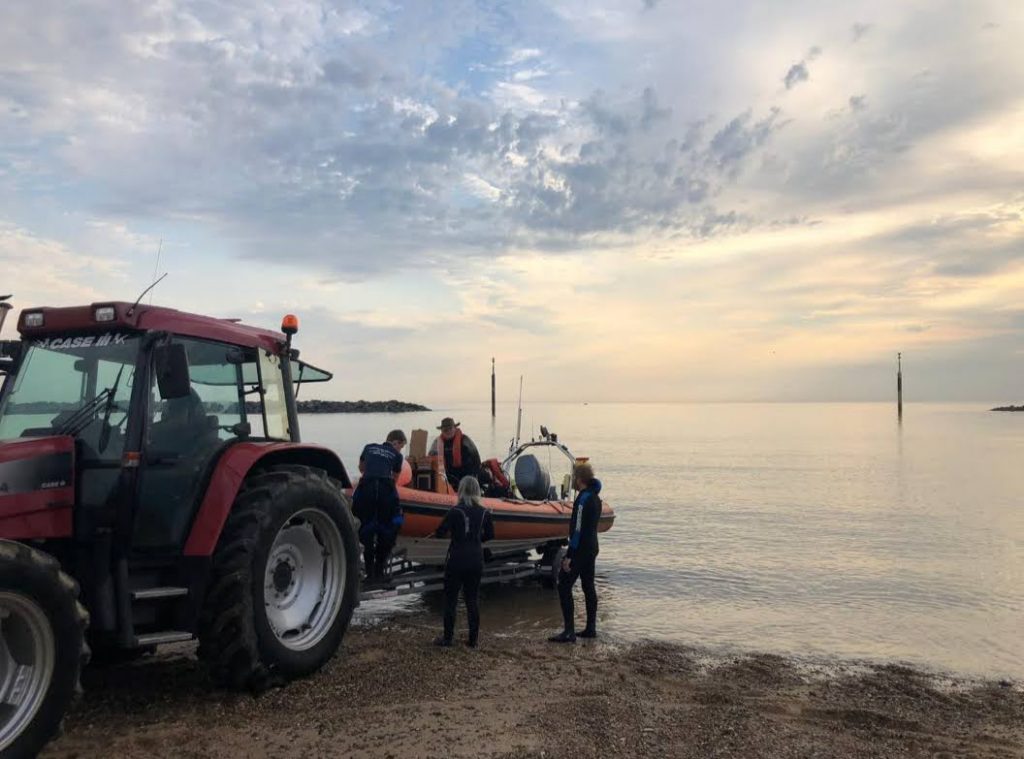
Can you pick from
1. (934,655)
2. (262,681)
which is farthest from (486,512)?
(934,655)

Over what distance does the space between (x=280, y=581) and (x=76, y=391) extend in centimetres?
186

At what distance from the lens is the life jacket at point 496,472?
11461 mm

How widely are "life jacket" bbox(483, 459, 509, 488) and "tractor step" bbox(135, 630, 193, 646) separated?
21.6 feet

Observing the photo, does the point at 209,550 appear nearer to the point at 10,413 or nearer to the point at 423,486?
the point at 10,413

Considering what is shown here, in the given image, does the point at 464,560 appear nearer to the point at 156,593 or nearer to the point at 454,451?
the point at 454,451

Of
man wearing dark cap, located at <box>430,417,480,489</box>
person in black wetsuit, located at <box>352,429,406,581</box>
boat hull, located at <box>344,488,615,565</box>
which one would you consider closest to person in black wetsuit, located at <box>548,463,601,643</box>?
boat hull, located at <box>344,488,615,565</box>

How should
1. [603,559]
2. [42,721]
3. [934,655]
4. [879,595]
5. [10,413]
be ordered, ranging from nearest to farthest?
[42,721]
[10,413]
[934,655]
[879,595]
[603,559]

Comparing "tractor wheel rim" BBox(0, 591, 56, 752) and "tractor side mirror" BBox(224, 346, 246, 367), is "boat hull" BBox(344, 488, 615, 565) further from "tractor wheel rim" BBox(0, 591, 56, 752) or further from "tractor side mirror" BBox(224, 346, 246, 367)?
"tractor wheel rim" BBox(0, 591, 56, 752)

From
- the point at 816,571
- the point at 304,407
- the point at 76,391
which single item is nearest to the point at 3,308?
the point at 76,391

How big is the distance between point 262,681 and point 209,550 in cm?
96

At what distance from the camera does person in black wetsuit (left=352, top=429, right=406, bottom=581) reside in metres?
8.03

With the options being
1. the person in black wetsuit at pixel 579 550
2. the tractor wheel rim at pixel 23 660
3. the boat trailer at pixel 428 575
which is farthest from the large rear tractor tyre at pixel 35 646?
the person in black wetsuit at pixel 579 550

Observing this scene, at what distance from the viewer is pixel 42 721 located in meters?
4.04

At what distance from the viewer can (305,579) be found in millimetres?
6043
